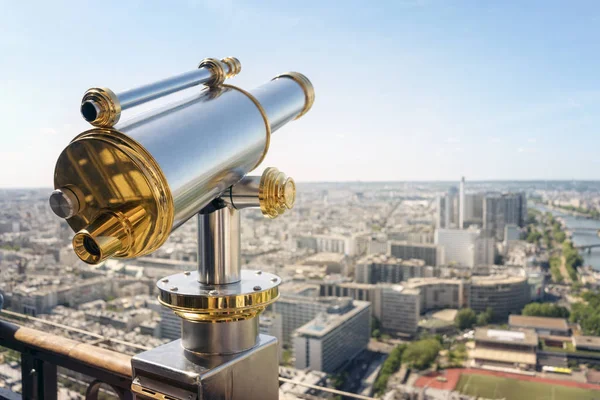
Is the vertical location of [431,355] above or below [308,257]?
below

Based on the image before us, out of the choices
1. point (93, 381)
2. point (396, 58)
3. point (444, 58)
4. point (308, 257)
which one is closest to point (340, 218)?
point (308, 257)

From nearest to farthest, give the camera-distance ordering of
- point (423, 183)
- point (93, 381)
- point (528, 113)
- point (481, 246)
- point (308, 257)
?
point (93, 381) → point (308, 257) → point (481, 246) → point (528, 113) → point (423, 183)

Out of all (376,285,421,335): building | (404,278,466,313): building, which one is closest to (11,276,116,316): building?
(376,285,421,335): building

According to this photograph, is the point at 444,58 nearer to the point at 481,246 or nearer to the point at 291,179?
the point at 481,246

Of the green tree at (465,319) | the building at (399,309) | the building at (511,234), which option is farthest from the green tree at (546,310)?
the building at (511,234)

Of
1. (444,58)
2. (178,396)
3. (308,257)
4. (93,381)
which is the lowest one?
(308,257)

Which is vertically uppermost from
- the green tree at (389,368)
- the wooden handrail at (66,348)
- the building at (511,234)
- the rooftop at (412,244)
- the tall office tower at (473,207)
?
the wooden handrail at (66,348)

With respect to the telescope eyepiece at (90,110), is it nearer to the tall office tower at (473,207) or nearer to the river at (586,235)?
the river at (586,235)

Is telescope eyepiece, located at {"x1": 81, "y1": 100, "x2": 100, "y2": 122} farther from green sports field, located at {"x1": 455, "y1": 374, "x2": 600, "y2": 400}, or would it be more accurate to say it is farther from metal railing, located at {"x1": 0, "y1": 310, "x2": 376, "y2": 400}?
green sports field, located at {"x1": 455, "y1": 374, "x2": 600, "y2": 400}
